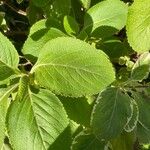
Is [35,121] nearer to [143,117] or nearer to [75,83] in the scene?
[75,83]

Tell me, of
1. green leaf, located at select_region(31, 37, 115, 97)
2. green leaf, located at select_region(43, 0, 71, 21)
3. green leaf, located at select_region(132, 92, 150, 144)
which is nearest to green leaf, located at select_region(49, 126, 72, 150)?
green leaf, located at select_region(31, 37, 115, 97)

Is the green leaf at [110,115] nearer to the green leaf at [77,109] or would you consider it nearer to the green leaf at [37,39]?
the green leaf at [77,109]

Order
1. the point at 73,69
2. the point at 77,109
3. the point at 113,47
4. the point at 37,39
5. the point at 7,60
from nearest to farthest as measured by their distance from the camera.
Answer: the point at 73,69 → the point at 7,60 → the point at 77,109 → the point at 37,39 → the point at 113,47

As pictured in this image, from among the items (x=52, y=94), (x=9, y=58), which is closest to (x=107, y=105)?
(x=52, y=94)

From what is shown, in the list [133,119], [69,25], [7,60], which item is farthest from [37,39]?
[133,119]

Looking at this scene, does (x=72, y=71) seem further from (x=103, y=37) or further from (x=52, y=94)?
(x=103, y=37)

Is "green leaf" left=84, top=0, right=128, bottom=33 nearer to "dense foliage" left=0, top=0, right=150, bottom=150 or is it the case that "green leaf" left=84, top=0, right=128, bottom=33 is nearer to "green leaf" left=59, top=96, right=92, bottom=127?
"dense foliage" left=0, top=0, right=150, bottom=150

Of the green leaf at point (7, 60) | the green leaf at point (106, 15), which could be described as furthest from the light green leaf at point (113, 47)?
the green leaf at point (7, 60)
